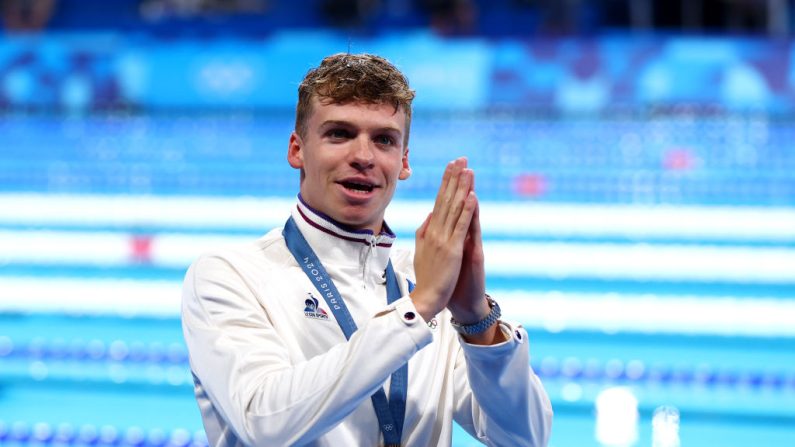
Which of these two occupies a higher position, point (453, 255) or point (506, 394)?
point (453, 255)

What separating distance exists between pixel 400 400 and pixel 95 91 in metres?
9.64

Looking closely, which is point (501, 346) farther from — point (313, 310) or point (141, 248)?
point (141, 248)

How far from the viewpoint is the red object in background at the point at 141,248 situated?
229 inches

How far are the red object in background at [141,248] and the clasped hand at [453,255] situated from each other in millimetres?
4800

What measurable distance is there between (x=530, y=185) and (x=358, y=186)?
5856 millimetres

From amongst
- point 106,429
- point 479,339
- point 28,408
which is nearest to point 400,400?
point 479,339

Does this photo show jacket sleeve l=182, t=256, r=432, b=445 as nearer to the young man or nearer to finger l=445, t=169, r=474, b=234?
the young man

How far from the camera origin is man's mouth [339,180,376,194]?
1324 millimetres

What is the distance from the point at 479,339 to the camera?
129 cm

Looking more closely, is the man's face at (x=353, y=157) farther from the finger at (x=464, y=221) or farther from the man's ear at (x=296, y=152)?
the finger at (x=464, y=221)

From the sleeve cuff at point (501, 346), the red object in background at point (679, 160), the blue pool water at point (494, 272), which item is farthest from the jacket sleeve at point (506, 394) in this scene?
the red object in background at point (679, 160)

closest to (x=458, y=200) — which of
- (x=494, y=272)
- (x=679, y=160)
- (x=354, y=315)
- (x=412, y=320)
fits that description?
(x=412, y=320)

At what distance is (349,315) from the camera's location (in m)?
1.35

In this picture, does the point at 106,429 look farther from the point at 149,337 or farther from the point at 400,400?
the point at 400,400
